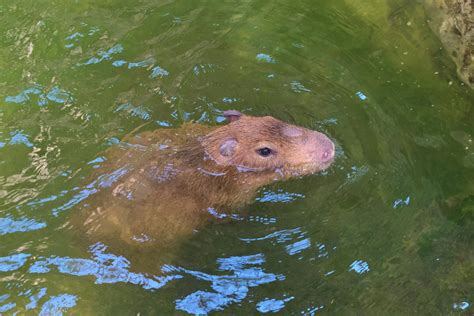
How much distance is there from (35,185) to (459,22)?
16.0 ft

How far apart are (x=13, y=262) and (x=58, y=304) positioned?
61 cm

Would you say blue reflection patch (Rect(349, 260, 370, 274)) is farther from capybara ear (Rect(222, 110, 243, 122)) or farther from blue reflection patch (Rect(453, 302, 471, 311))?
capybara ear (Rect(222, 110, 243, 122))

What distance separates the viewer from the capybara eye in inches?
198

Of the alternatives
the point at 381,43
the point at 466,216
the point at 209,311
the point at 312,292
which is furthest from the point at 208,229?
the point at 381,43

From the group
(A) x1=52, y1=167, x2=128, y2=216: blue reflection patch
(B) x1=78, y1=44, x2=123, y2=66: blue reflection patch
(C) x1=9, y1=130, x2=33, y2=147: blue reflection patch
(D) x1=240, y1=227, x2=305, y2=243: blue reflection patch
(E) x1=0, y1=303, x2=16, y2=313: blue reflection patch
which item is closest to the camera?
(E) x1=0, y1=303, x2=16, y2=313: blue reflection patch

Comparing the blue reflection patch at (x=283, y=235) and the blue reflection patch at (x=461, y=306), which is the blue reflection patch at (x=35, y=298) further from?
the blue reflection patch at (x=461, y=306)

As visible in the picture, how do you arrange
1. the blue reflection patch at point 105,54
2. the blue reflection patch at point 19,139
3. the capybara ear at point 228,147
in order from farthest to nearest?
the blue reflection patch at point 105,54 < the blue reflection patch at point 19,139 < the capybara ear at point 228,147

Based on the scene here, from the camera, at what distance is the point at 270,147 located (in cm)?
502

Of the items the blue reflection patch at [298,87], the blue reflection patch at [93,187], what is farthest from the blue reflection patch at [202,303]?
the blue reflection patch at [298,87]

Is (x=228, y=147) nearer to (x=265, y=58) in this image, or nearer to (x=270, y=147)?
(x=270, y=147)

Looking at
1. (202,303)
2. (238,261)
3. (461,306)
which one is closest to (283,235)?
(238,261)

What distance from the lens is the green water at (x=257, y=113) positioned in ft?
14.2

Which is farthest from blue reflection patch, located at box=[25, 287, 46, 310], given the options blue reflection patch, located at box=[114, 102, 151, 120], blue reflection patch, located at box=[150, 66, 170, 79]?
blue reflection patch, located at box=[150, 66, 170, 79]

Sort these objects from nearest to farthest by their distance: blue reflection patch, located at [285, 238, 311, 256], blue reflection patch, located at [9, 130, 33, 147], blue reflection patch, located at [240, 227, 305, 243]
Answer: blue reflection patch, located at [285, 238, 311, 256]
blue reflection patch, located at [240, 227, 305, 243]
blue reflection patch, located at [9, 130, 33, 147]
